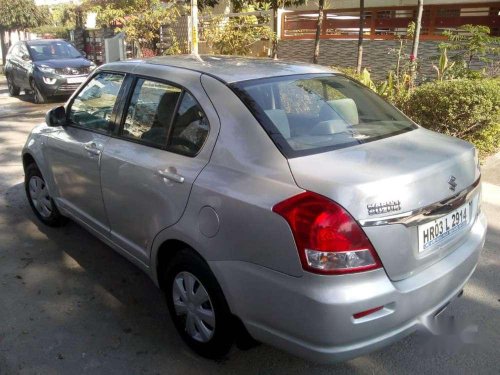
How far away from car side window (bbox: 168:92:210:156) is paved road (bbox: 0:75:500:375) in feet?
3.74

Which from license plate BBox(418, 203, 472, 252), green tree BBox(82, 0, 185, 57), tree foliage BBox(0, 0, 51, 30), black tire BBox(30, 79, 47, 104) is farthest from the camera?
tree foliage BBox(0, 0, 51, 30)

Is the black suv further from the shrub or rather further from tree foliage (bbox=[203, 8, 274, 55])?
the shrub

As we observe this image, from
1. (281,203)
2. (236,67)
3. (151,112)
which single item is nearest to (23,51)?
(151,112)

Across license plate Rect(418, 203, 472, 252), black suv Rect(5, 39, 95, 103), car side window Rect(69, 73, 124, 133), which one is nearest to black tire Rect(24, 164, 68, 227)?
car side window Rect(69, 73, 124, 133)

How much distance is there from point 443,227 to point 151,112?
184cm

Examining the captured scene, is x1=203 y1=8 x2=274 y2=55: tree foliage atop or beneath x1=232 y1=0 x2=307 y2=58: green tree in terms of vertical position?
beneath

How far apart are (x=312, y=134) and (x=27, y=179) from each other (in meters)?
3.27

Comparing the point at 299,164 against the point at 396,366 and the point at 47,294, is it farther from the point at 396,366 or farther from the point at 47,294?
the point at 47,294

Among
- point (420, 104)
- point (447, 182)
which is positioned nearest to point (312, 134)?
point (447, 182)

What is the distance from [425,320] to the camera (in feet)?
7.66

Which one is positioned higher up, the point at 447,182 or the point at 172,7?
the point at 172,7

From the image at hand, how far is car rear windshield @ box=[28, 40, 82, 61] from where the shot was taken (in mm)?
13188

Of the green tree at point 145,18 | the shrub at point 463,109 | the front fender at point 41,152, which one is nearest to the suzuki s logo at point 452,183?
the front fender at point 41,152

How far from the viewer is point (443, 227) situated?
7.79 ft
